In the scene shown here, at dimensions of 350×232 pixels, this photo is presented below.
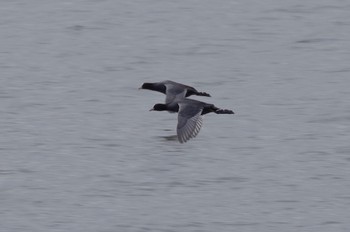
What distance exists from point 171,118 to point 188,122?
1.40 m

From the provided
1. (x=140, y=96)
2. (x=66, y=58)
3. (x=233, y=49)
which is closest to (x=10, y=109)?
(x=140, y=96)

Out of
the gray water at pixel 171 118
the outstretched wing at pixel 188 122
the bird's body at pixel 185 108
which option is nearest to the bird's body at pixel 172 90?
the bird's body at pixel 185 108

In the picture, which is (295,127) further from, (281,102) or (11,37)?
(11,37)

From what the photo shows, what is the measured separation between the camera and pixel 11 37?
86.3 ft

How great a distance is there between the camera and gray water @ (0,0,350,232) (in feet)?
48.3

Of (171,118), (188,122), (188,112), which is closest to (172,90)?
(171,118)

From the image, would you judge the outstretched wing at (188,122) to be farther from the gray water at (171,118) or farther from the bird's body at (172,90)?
the bird's body at (172,90)

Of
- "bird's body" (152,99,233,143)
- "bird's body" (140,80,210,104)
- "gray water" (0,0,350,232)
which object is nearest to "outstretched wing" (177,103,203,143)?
"bird's body" (152,99,233,143)

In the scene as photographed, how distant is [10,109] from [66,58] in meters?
4.28

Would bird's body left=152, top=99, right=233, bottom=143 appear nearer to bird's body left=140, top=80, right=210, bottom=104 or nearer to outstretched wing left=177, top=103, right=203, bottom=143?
outstretched wing left=177, top=103, right=203, bottom=143

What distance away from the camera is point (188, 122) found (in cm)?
1825

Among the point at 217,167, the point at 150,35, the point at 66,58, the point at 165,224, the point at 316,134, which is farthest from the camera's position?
the point at 150,35

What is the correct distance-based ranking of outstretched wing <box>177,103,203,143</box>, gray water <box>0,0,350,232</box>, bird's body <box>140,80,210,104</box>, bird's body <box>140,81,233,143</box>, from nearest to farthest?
gray water <box>0,0,350,232</box>
outstretched wing <box>177,103,203,143</box>
bird's body <box>140,81,233,143</box>
bird's body <box>140,80,210,104</box>

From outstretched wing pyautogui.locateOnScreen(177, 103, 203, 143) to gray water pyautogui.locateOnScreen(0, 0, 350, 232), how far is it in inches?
7.1
